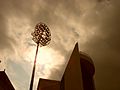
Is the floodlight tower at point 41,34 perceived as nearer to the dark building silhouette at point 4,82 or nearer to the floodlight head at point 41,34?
the floodlight head at point 41,34

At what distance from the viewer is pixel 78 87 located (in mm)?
6582

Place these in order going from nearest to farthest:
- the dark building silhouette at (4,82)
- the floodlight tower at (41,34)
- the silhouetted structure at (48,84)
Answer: the floodlight tower at (41,34) < the silhouetted structure at (48,84) < the dark building silhouette at (4,82)

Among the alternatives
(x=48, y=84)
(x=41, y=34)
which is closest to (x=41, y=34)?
(x=41, y=34)

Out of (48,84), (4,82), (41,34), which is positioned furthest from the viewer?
(4,82)

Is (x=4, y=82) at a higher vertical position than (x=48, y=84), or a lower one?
higher

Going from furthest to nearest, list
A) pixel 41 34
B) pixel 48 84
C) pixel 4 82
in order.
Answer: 1. pixel 4 82
2. pixel 48 84
3. pixel 41 34

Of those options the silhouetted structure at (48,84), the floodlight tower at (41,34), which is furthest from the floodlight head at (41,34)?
the silhouetted structure at (48,84)

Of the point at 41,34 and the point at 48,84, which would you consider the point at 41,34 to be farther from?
the point at 48,84

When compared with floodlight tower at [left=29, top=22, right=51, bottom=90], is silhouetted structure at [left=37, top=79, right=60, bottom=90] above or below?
below

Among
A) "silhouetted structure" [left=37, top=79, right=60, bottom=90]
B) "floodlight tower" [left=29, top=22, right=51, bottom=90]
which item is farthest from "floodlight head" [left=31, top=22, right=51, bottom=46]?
"silhouetted structure" [left=37, top=79, right=60, bottom=90]

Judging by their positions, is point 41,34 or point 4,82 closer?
point 41,34

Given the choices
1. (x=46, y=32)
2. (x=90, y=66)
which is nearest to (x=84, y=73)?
(x=90, y=66)

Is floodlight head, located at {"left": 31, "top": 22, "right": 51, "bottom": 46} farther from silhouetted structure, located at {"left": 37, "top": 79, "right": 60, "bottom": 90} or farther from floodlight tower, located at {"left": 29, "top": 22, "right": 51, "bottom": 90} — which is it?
silhouetted structure, located at {"left": 37, "top": 79, "right": 60, "bottom": 90}

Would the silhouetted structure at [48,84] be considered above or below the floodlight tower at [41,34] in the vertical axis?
below
